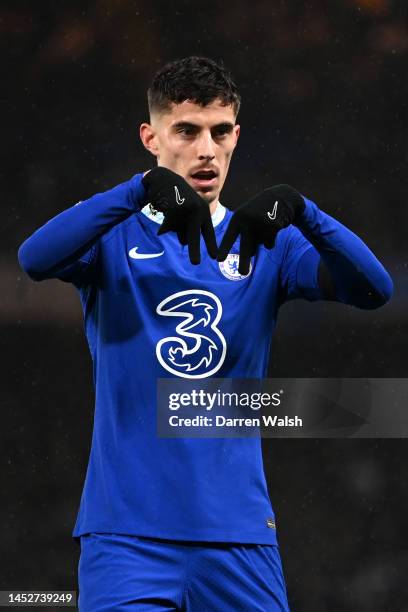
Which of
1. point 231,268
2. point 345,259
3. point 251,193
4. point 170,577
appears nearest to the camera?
point 170,577

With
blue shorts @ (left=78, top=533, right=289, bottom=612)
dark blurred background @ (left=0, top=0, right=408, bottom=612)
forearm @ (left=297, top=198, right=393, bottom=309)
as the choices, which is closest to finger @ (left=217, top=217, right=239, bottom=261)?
forearm @ (left=297, top=198, right=393, bottom=309)

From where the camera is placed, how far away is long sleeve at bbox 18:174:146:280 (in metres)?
1.89

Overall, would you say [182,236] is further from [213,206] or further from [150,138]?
[150,138]

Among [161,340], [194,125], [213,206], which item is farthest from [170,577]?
[194,125]

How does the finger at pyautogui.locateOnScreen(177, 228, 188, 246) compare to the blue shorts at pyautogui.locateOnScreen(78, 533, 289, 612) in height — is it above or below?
above

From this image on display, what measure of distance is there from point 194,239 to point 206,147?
22 cm

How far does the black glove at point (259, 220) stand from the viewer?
1.85m

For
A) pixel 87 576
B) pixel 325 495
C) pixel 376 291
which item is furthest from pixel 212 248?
pixel 325 495

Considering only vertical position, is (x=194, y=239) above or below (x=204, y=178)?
below

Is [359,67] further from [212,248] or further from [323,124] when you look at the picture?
[212,248]

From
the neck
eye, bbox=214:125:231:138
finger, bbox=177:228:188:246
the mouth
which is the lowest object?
finger, bbox=177:228:188:246

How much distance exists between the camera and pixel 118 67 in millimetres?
3557

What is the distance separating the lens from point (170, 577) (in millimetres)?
1809

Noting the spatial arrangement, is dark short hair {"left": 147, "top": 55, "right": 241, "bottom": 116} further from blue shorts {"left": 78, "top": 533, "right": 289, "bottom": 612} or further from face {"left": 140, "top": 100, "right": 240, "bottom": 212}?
blue shorts {"left": 78, "top": 533, "right": 289, "bottom": 612}
